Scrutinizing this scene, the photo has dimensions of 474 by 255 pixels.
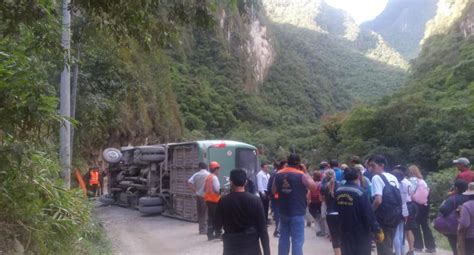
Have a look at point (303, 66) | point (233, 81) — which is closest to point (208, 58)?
point (233, 81)

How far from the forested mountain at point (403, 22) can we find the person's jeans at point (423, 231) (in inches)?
5580

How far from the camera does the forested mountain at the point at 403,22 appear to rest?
155 meters

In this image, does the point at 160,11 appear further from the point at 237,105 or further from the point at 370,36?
the point at 370,36

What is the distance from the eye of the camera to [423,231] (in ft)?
35.4

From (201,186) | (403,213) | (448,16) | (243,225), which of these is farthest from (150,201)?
(448,16)

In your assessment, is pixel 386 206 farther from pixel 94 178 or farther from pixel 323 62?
pixel 323 62

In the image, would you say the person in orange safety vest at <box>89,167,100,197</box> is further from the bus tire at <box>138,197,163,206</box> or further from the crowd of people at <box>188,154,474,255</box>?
the crowd of people at <box>188,154,474,255</box>

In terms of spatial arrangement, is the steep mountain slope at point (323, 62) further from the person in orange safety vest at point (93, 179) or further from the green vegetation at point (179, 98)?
the person in orange safety vest at point (93, 179)

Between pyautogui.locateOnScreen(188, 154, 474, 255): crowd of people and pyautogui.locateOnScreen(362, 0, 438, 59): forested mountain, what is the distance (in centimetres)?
14275

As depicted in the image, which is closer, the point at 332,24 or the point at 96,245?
the point at 96,245

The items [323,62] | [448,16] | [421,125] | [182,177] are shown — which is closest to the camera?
[182,177]

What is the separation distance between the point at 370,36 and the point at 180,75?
310ft

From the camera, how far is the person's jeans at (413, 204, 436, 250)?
10492 millimetres

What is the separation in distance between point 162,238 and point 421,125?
22120mm
